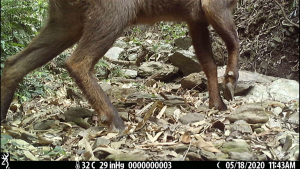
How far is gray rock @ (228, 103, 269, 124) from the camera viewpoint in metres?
3.23

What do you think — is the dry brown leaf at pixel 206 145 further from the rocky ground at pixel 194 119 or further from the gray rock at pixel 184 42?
the gray rock at pixel 184 42

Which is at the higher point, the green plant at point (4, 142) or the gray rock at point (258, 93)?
the gray rock at point (258, 93)

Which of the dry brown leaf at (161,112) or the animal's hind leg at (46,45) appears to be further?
the dry brown leaf at (161,112)

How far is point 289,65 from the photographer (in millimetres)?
3301

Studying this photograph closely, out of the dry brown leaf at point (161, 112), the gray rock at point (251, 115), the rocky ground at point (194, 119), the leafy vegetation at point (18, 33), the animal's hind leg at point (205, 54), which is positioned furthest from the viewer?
the animal's hind leg at point (205, 54)

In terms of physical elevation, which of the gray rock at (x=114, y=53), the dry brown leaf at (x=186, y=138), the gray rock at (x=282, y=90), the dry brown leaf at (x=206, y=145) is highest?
the gray rock at (x=114, y=53)

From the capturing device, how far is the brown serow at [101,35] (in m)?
3.39

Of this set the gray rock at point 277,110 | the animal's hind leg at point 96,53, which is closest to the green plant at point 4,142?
the animal's hind leg at point 96,53

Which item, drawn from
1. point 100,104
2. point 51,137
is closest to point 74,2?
point 100,104

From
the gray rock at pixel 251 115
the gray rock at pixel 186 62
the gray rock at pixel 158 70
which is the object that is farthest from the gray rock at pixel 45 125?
the gray rock at pixel 186 62

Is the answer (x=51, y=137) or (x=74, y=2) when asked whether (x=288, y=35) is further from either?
(x=51, y=137)

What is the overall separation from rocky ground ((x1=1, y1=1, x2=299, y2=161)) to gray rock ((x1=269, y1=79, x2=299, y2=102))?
13mm

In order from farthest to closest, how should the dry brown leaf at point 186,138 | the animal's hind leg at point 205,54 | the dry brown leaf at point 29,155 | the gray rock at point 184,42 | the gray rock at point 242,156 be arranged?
the gray rock at point 184,42 < the animal's hind leg at point 205,54 < the dry brown leaf at point 186,138 < the dry brown leaf at point 29,155 < the gray rock at point 242,156

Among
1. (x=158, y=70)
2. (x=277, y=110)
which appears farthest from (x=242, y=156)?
(x=158, y=70)
